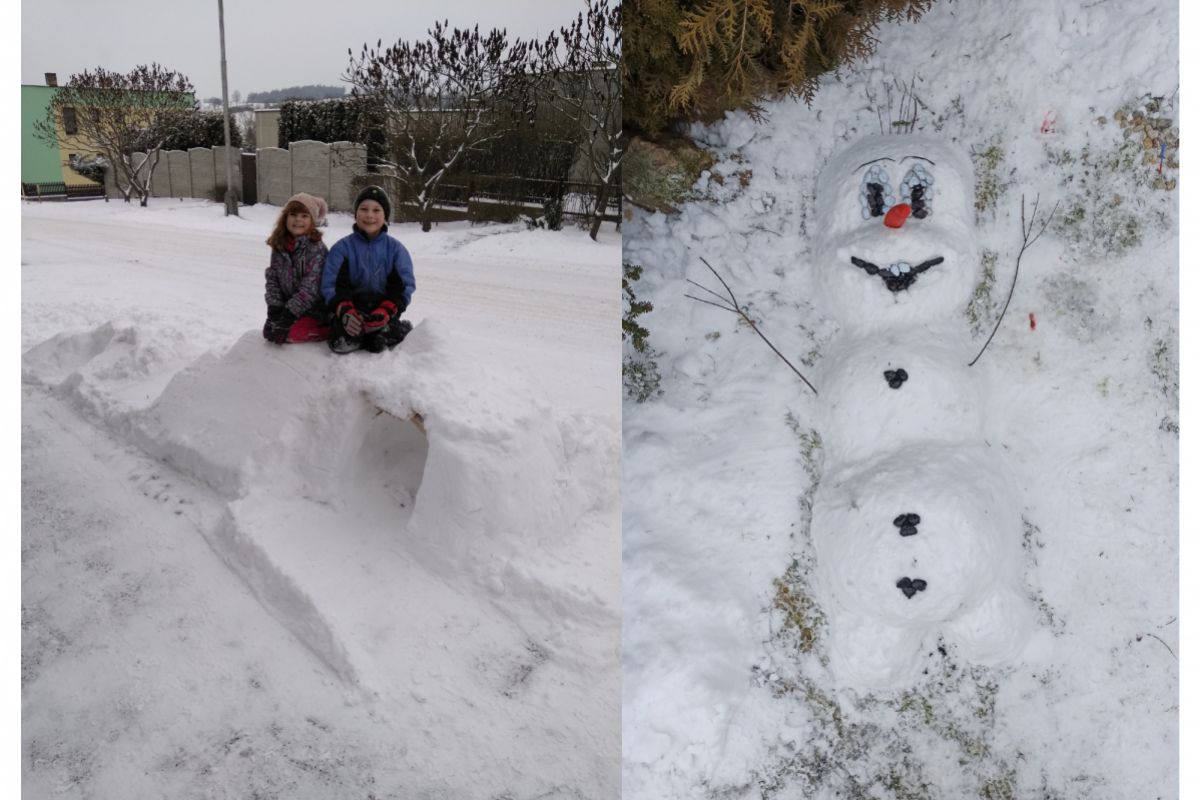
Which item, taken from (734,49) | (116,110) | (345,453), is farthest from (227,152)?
(734,49)

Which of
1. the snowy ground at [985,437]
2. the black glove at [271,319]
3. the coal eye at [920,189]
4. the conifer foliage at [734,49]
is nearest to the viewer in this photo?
the black glove at [271,319]

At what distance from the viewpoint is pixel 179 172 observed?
1.69 m

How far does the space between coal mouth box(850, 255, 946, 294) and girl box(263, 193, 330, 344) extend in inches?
61.2

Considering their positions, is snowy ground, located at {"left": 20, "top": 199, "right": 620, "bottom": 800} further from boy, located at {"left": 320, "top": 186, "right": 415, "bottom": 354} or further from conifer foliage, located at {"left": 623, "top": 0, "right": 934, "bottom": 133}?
conifer foliage, located at {"left": 623, "top": 0, "right": 934, "bottom": 133}

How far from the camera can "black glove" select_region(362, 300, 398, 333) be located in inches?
71.1

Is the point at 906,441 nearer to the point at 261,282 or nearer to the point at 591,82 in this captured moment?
the point at 591,82

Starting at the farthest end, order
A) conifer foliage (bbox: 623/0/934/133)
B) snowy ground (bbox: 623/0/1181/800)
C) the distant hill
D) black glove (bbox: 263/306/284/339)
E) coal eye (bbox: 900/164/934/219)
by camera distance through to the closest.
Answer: coal eye (bbox: 900/164/934/219), snowy ground (bbox: 623/0/1181/800), conifer foliage (bbox: 623/0/934/133), black glove (bbox: 263/306/284/339), the distant hill

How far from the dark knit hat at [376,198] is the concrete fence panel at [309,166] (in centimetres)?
8

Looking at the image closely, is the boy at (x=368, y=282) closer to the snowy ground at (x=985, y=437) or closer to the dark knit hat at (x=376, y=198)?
the dark knit hat at (x=376, y=198)

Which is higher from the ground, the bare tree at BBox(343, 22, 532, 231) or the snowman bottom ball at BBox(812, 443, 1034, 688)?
the bare tree at BBox(343, 22, 532, 231)

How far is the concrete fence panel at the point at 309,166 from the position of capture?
5.45 feet

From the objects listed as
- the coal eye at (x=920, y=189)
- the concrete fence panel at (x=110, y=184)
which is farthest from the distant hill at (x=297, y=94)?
the coal eye at (x=920, y=189)

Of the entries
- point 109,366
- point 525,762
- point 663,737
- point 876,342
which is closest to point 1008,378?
point 876,342

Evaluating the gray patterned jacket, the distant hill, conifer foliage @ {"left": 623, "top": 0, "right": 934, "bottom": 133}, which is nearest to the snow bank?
the gray patterned jacket
